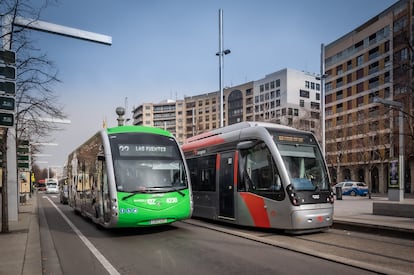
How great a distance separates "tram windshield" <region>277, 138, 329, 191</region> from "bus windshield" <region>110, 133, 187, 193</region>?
120 inches

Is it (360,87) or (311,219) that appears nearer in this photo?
(311,219)

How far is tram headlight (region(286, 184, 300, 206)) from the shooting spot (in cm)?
984

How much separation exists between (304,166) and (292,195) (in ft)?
3.80

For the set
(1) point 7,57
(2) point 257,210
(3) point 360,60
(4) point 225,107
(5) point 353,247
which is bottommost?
(5) point 353,247

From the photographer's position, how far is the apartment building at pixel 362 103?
160ft

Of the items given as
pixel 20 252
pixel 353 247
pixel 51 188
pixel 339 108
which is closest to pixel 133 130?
pixel 20 252

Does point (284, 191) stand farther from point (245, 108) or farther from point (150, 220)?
point (245, 108)

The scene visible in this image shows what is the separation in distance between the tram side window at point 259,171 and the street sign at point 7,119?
6.60m

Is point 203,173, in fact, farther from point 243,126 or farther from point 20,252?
point 20,252

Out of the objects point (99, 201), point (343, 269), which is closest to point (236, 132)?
point (99, 201)

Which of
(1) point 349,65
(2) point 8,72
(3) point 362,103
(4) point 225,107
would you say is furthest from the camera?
(4) point 225,107

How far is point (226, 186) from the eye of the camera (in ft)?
40.4

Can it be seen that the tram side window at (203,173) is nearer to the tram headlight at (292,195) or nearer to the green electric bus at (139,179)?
the green electric bus at (139,179)

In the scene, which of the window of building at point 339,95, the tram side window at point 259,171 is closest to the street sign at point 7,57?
the tram side window at point 259,171
